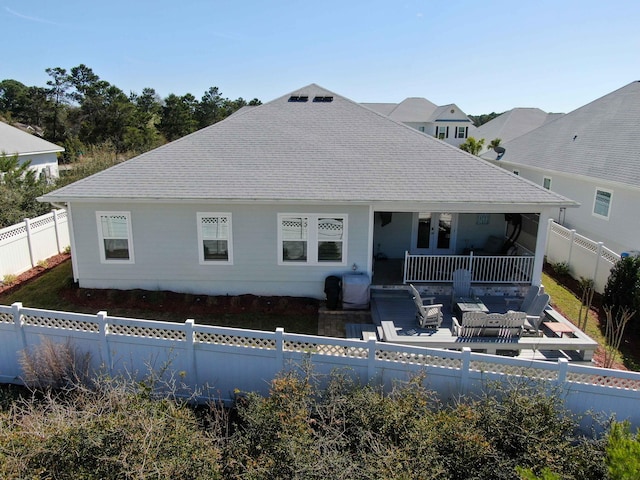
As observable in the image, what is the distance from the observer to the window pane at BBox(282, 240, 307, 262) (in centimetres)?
1178

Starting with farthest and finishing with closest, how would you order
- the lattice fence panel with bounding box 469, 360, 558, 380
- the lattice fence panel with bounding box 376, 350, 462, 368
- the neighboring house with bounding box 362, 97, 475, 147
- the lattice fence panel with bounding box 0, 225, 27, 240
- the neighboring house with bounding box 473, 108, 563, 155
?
the neighboring house with bounding box 362, 97, 475, 147, the neighboring house with bounding box 473, 108, 563, 155, the lattice fence panel with bounding box 0, 225, 27, 240, the lattice fence panel with bounding box 376, 350, 462, 368, the lattice fence panel with bounding box 469, 360, 558, 380

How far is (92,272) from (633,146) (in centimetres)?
1953

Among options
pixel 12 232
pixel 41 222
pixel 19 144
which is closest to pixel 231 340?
pixel 12 232

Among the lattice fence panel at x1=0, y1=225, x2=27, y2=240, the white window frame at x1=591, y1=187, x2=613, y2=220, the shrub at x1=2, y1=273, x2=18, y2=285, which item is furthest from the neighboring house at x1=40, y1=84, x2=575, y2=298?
the white window frame at x1=591, y1=187, x2=613, y2=220

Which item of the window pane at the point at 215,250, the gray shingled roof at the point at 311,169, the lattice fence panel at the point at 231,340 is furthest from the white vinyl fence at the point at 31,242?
the lattice fence panel at the point at 231,340

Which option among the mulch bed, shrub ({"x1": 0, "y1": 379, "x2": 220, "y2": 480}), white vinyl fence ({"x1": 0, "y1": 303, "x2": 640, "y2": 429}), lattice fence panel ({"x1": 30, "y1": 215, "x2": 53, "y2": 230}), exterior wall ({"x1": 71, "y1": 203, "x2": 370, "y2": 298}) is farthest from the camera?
lattice fence panel ({"x1": 30, "y1": 215, "x2": 53, "y2": 230})

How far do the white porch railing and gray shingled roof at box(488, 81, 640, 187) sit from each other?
5694 mm

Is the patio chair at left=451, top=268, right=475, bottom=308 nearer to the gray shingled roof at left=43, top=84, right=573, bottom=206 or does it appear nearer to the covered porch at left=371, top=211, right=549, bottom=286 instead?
the covered porch at left=371, top=211, right=549, bottom=286

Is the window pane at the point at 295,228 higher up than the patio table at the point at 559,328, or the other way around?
the window pane at the point at 295,228

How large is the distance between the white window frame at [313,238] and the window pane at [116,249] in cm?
445

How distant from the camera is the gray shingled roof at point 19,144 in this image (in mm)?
27722

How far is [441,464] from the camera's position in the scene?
17.4 feet

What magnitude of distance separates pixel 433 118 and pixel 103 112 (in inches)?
1636

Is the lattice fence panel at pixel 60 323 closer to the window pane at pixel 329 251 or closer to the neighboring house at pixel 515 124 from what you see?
the window pane at pixel 329 251
